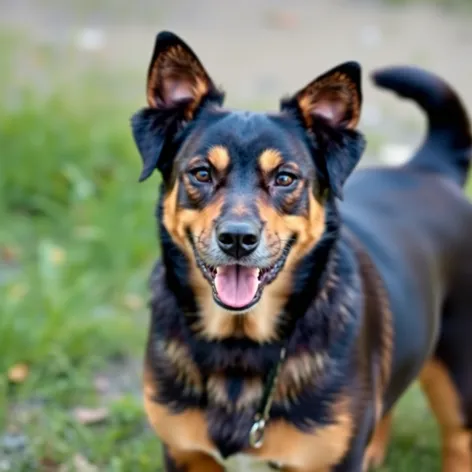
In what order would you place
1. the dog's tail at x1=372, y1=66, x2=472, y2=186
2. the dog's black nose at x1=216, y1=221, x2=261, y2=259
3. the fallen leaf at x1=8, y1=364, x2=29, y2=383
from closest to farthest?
the dog's black nose at x1=216, y1=221, x2=261, y2=259 < the dog's tail at x1=372, y1=66, x2=472, y2=186 < the fallen leaf at x1=8, y1=364, x2=29, y2=383

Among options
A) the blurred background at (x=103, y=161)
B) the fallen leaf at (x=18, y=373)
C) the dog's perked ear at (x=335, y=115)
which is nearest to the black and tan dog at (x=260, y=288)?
the dog's perked ear at (x=335, y=115)

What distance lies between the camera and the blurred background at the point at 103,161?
13.5 feet

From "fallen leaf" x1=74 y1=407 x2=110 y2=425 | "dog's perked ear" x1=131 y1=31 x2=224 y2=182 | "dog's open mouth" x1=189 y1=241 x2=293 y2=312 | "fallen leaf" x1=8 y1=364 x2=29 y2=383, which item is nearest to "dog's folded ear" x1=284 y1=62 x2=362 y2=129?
"dog's perked ear" x1=131 y1=31 x2=224 y2=182

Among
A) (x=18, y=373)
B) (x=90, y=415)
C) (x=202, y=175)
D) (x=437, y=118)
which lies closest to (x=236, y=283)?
(x=202, y=175)

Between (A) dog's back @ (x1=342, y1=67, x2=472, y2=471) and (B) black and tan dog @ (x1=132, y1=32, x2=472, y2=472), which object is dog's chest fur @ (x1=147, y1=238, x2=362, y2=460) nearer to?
(B) black and tan dog @ (x1=132, y1=32, x2=472, y2=472)

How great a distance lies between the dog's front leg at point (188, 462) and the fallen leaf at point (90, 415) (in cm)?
94

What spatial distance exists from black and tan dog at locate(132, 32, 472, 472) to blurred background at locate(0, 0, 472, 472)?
2.89 feet

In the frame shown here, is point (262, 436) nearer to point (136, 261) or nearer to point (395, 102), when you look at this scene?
point (136, 261)

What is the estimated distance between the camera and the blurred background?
411 centimetres

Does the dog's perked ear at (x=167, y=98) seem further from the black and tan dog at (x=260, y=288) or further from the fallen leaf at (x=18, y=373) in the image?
the fallen leaf at (x=18, y=373)

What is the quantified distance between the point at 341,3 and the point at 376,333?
22.3ft

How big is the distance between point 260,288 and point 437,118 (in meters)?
1.24

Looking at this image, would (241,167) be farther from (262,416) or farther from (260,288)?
(262,416)

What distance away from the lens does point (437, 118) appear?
376cm
